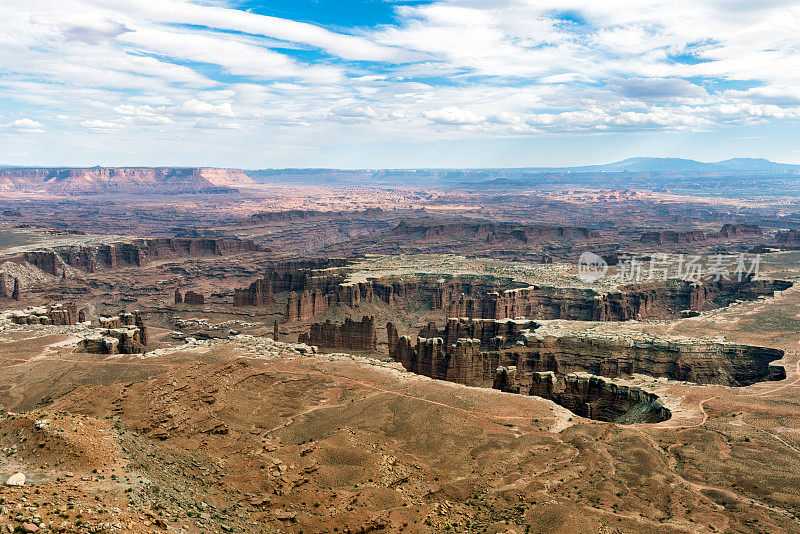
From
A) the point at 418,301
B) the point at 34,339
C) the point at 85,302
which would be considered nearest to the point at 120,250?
the point at 85,302

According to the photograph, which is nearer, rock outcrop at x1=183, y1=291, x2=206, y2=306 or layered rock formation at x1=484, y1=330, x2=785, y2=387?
layered rock formation at x1=484, y1=330, x2=785, y2=387

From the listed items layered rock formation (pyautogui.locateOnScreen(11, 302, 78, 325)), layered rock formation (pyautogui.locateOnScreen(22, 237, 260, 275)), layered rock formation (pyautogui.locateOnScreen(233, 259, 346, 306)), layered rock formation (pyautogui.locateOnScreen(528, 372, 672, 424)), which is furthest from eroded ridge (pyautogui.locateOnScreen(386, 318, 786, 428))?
layered rock formation (pyautogui.locateOnScreen(22, 237, 260, 275))

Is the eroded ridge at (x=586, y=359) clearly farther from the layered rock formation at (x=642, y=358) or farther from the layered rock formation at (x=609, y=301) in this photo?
the layered rock formation at (x=609, y=301)

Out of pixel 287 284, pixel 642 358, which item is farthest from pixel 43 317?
pixel 642 358

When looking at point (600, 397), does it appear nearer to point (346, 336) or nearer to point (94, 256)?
point (346, 336)

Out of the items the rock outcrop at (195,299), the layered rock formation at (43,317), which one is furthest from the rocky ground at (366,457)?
the rock outcrop at (195,299)

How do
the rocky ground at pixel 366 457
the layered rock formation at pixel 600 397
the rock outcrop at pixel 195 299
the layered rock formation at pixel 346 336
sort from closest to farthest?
the rocky ground at pixel 366 457
the layered rock formation at pixel 600 397
the layered rock formation at pixel 346 336
the rock outcrop at pixel 195 299

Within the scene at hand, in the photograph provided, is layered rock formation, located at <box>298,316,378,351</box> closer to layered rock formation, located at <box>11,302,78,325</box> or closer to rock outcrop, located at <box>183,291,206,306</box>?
layered rock formation, located at <box>11,302,78,325</box>

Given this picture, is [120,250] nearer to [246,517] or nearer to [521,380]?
[521,380]
